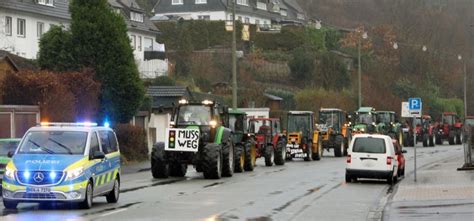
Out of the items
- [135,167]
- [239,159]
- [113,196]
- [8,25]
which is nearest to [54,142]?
[113,196]

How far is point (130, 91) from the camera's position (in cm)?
4334

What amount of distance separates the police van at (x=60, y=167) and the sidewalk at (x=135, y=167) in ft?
52.8

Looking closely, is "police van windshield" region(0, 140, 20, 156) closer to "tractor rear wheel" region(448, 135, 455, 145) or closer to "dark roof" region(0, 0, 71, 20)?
"dark roof" region(0, 0, 71, 20)

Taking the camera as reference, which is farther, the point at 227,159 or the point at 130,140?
the point at 130,140

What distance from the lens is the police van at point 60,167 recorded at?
19000 millimetres

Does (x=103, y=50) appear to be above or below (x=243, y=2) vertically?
below

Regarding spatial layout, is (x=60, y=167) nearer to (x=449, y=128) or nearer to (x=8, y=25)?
(x=8, y=25)

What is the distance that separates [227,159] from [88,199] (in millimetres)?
13314

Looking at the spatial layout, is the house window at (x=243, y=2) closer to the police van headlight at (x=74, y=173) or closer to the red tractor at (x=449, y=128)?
the red tractor at (x=449, y=128)

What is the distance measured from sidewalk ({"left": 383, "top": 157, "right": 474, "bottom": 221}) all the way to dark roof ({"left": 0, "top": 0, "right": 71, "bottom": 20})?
36.1 meters

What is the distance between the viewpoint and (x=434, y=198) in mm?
23609

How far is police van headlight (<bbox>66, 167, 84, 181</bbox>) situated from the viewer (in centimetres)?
1909

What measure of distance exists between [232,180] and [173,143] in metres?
2.39

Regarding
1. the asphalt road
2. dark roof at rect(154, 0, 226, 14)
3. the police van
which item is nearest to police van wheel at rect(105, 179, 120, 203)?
the police van
